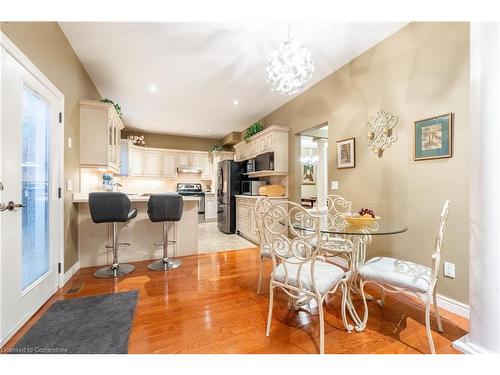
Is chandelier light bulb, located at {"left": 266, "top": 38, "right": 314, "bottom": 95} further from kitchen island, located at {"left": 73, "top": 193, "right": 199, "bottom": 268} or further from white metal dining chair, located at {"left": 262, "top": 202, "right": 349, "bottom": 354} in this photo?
kitchen island, located at {"left": 73, "top": 193, "right": 199, "bottom": 268}

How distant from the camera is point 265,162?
443 centimetres

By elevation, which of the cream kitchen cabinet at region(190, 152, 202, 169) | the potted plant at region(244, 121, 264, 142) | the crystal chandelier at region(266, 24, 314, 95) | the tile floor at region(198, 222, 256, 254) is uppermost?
the potted plant at region(244, 121, 264, 142)

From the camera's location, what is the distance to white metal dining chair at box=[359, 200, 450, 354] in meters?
1.34

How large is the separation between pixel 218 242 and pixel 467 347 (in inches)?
144

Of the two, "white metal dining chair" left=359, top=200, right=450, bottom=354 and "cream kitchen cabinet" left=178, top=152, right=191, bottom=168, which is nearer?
"white metal dining chair" left=359, top=200, right=450, bottom=354

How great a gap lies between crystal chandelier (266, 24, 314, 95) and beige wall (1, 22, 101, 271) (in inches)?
79.1

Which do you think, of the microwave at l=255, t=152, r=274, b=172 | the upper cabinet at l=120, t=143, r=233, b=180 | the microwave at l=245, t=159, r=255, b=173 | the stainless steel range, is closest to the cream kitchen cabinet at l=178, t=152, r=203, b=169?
the upper cabinet at l=120, t=143, r=233, b=180

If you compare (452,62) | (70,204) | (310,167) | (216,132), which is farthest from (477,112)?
(216,132)

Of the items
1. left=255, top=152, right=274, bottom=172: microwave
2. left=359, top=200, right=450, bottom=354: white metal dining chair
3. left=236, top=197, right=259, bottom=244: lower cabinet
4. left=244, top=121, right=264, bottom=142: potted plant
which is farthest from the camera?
left=244, top=121, right=264, bottom=142: potted plant

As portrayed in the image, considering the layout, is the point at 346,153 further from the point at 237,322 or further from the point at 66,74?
the point at 66,74

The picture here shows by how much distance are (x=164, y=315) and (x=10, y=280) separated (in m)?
1.13

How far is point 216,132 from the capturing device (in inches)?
261

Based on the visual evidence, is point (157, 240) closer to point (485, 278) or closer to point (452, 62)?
point (485, 278)

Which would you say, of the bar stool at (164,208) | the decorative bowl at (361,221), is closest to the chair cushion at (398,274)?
the decorative bowl at (361,221)
